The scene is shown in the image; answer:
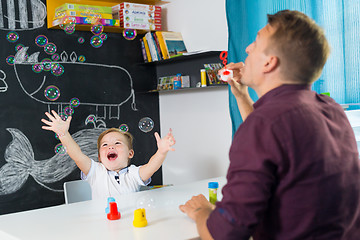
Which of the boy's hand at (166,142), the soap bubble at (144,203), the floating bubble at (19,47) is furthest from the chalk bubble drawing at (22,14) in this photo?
the soap bubble at (144,203)

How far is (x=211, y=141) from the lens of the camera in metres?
3.98

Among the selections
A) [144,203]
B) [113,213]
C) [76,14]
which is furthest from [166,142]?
[76,14]

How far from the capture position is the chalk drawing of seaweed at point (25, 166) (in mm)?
3672

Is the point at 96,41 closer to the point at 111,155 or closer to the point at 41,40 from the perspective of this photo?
the point at 41,40

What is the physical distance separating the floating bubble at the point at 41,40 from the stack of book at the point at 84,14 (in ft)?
0.52

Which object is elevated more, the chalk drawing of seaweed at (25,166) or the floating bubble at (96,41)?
the floating bubble at (96,41)

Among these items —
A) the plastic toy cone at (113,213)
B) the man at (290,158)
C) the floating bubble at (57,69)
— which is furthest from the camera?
the floating bubble at (57,69)

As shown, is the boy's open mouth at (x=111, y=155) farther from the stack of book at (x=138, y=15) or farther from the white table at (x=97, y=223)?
the stack of book at (x=138, y=15)

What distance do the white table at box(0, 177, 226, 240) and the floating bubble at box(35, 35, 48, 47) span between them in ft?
6.63

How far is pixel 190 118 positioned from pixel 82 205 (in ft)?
6.99

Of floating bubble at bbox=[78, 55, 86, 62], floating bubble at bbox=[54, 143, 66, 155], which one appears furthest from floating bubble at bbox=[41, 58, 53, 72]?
floating bubble at bbox=[54, 143, 66, 155]

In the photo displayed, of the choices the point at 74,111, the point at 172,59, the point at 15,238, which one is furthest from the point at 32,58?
the point at 15,238

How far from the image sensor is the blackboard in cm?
368

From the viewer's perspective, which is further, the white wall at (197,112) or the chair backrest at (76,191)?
the white wall at (197,112)
